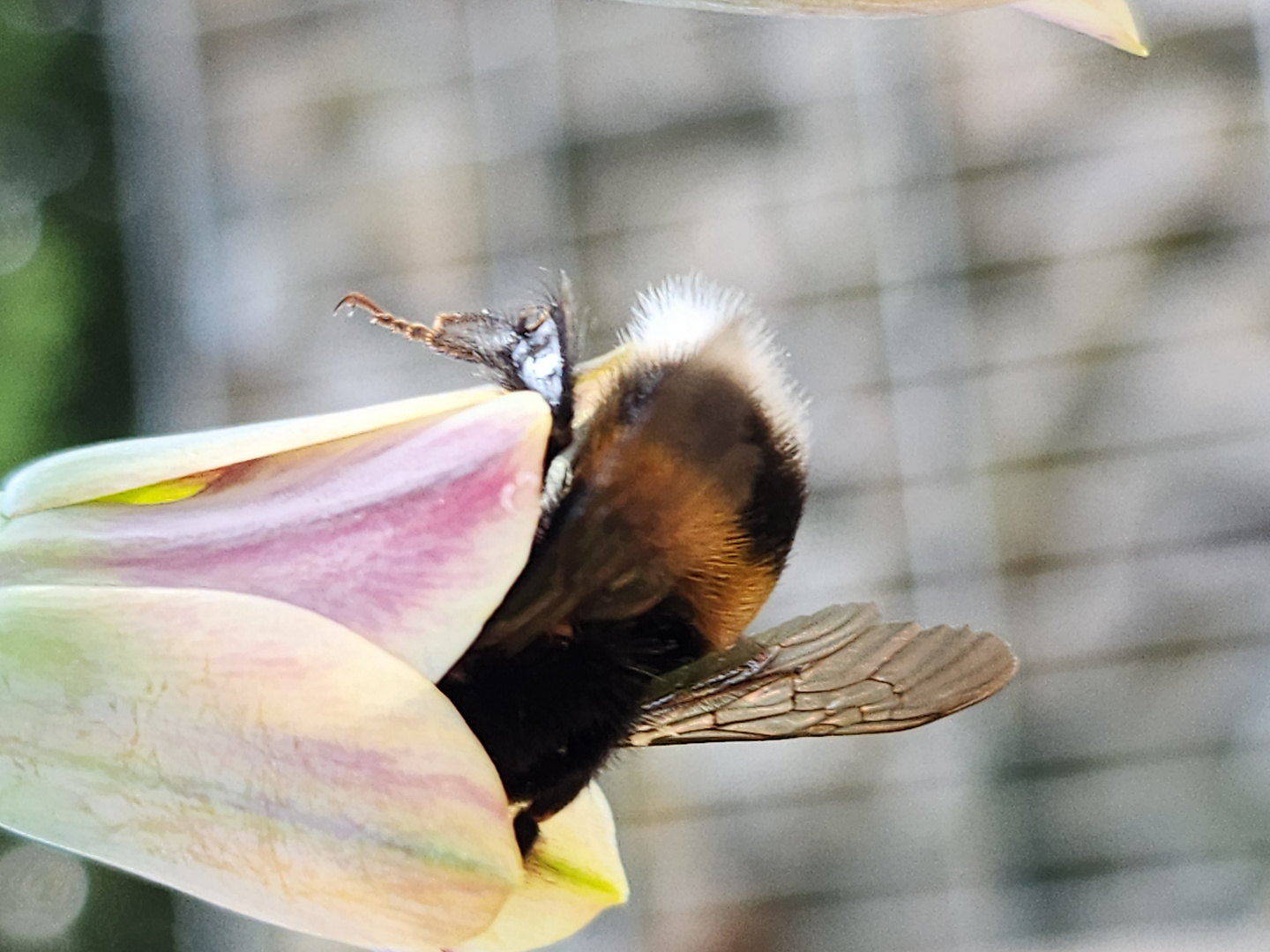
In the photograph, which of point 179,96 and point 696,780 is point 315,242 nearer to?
point 179,96

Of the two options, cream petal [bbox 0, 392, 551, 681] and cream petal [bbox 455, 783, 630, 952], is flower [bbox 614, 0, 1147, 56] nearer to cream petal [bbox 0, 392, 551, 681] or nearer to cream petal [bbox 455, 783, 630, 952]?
cream petal [bbox 0, 392, 551, 681]

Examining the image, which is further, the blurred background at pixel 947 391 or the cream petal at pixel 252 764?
the blurred background at pixel 947 391

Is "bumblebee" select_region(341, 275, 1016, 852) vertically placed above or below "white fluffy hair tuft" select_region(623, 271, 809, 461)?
below

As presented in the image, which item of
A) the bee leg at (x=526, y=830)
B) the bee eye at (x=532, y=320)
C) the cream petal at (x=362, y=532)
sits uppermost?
the bee eye at (x=532, y=320)

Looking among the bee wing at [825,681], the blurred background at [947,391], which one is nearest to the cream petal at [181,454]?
the bee wing at [825,681]

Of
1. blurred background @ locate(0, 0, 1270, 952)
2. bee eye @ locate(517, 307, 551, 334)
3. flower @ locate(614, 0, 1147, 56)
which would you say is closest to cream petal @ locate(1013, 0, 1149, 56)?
flower @ locate(614, 0, 1147, 56)

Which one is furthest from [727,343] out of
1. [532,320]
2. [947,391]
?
[947,391]

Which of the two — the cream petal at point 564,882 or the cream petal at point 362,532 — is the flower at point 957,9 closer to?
the cream petal at point 362,532

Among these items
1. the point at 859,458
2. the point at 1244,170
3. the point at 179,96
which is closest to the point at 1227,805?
the point at 859,458
